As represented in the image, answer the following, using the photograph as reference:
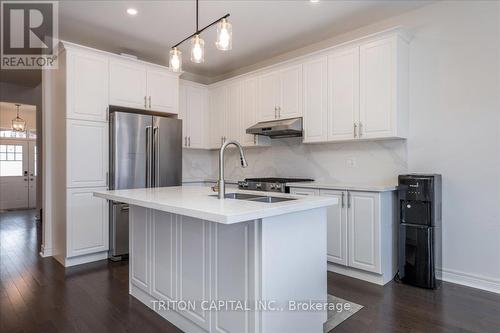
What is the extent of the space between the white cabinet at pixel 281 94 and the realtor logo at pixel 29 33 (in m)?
2.54

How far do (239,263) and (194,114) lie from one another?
12.3 ft

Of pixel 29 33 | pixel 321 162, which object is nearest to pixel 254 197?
pixel 321 162

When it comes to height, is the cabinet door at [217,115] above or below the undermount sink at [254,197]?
above

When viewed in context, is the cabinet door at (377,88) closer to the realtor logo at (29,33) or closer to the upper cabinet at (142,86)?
the upper cabinet at (142,86)

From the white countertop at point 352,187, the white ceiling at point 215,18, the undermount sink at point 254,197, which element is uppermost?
the white ceiling at point 215,18

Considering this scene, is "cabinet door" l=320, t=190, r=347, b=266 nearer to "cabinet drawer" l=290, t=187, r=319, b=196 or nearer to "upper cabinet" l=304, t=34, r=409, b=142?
"cabinet drawer" l=290, t=187, r=319, b=196

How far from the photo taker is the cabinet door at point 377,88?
3.06 m

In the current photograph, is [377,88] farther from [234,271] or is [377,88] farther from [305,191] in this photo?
[234,271]

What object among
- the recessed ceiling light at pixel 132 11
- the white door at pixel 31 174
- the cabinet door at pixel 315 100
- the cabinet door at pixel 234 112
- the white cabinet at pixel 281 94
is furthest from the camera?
the white door at pixel 31 174

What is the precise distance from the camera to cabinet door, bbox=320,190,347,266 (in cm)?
313

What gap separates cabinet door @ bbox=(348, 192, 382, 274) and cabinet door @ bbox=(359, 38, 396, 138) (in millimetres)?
702

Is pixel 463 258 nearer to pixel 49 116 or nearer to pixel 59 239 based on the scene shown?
pixel 59 239

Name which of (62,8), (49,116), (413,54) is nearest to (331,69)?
(413,54)

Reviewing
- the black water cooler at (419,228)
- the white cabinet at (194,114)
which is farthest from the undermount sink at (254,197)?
the white cabinet at (194,114)
